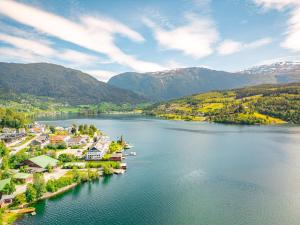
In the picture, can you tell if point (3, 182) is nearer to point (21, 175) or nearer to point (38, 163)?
point (21, 175)

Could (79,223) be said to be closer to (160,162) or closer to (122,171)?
(122,171)

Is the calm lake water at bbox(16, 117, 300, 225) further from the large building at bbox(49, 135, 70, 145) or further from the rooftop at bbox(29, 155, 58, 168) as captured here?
the large building at bbox(49, 135, 70, 145)

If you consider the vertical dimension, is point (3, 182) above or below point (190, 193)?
above

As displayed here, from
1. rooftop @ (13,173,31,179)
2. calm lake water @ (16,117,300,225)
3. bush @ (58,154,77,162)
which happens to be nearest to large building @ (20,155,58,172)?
bush @ (58,154,77,162)

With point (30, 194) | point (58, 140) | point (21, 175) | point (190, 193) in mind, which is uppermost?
point (58, 140)

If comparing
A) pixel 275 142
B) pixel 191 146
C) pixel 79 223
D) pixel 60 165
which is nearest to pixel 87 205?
pixel 79 223

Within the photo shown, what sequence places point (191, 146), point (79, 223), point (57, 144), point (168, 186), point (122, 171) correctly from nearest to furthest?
1. point (79, 223)
2. point (168, 186)
3. point (122, 171)
4. point (57, 144)
5. point (191, 146)

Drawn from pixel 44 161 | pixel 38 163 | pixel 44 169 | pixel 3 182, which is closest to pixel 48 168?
pixel 44 169

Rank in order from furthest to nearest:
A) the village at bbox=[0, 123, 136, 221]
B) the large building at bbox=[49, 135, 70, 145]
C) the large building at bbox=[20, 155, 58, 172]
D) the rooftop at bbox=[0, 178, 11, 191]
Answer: the large building at bbox=[49, 135, 70, 145]
the large building at bbox=[20, 155, 58, 172]
the village at bbox=[0, 123, 136, 221]
the rooftop at bbox=[0, 178, 11, 191]
